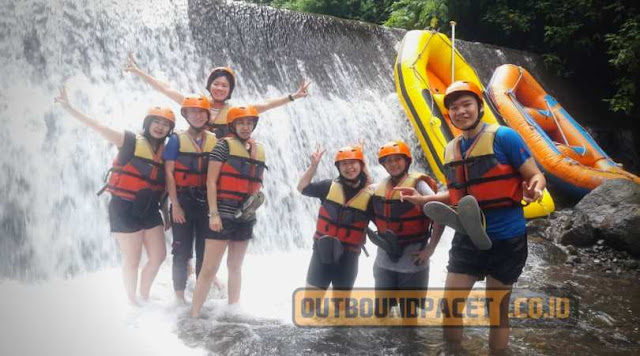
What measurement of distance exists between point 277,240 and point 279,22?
427 centimetres

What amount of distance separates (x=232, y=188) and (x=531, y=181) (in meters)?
1.94

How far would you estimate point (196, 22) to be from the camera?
23.8 feet

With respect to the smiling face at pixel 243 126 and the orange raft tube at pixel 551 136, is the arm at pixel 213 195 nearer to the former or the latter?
the smiling face at pixel 243 126

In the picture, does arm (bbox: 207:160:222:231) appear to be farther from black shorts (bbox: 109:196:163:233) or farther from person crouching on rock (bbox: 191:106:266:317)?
black shorts (bbox: 109:196:163:233)

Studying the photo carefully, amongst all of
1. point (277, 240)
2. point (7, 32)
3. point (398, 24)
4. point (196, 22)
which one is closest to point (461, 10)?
point (398, 24)

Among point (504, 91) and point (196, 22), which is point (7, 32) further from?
point (504, 91)

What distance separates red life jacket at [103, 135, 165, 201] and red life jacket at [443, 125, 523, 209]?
7.03ft

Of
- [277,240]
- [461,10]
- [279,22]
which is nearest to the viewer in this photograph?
[277,240]

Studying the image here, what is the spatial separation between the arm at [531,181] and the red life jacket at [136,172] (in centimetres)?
247

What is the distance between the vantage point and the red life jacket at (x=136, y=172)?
3453 millimetres

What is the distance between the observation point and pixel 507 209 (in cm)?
273

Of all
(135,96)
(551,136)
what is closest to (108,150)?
(135,96)

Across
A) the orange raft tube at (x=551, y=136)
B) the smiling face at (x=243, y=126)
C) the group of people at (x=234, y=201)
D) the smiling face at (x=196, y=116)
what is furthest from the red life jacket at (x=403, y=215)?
the orange raft tube at (x=551, y=136)

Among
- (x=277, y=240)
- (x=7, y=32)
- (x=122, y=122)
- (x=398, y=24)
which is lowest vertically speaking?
(x=277, y=240)
